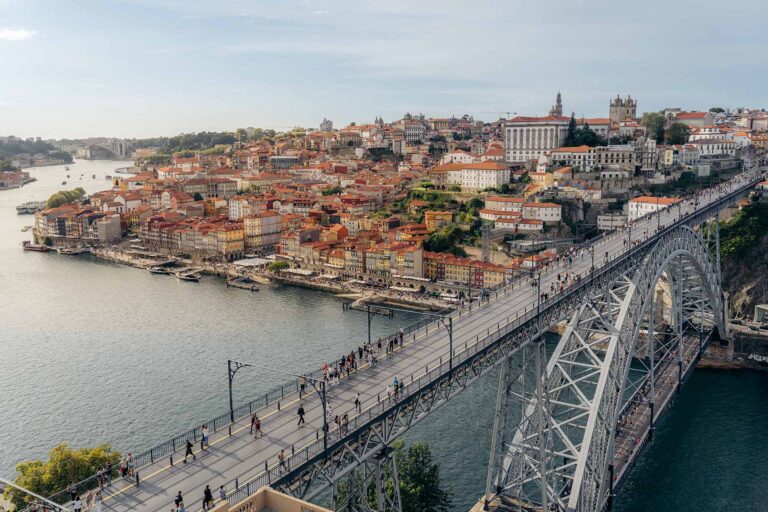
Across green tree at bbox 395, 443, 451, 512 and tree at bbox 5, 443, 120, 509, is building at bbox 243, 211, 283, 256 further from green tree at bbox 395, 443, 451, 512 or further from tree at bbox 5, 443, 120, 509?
tree at bbox 5, 443, 120, 509

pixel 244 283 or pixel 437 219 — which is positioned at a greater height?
pixel 437 219

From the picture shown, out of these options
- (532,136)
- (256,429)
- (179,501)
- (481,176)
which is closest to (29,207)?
(481,176)

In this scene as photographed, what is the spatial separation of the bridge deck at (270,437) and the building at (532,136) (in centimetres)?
6556

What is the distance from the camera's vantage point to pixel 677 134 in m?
84.4

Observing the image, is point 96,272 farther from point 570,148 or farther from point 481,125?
point 481,125

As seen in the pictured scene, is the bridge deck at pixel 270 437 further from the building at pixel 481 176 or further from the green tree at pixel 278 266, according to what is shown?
the building at pixel 481 176

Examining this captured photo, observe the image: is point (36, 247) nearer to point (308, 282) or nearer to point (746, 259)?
point (308, 282)

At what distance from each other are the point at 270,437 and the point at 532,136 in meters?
76.8

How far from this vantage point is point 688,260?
1385 inches

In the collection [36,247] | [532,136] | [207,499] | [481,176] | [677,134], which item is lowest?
[36,247]

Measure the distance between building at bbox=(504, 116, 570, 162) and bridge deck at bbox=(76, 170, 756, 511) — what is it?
2581 inches

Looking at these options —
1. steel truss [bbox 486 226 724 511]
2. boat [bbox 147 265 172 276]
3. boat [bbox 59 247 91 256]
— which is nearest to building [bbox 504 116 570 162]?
boat [bbox 147 265 172 276]

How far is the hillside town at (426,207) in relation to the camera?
5800 cm

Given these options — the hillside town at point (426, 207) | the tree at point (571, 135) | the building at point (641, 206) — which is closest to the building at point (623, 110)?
the hillside town at point (426, 207)
